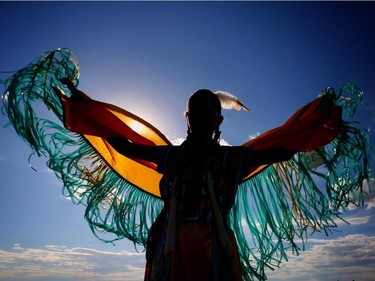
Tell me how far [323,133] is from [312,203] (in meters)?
0.70

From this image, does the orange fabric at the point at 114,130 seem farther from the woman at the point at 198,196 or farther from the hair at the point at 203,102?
the hair at the point at 203,102

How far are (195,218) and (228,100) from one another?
4.11 ft

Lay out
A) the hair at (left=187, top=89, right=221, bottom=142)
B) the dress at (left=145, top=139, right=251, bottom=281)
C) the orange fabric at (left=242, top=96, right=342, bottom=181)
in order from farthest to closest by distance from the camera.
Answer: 1. the orange fabric at (left=242, top=96, right=342, bottom=181)
2. the hair at (left=187, top=89, right=221, bottom=142)
3. the dress at (left=145, top=139, right=251, bottom=281)

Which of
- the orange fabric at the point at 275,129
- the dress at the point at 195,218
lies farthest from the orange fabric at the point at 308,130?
the dress at the point at 195,218

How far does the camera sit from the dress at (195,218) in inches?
77.3

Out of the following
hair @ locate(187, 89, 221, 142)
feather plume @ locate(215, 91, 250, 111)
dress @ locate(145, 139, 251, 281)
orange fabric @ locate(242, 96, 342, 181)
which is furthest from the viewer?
feather plume @ locate(215, 91, 250, 111)

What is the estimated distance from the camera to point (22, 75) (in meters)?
2.96

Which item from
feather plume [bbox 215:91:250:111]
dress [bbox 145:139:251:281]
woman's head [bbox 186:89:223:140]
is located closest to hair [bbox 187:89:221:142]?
woman's head [bbox 186:89:223:140]

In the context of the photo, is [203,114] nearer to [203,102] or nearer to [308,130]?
[203,102]

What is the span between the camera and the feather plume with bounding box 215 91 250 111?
9.78ft

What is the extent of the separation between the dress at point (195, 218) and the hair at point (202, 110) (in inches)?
4.8

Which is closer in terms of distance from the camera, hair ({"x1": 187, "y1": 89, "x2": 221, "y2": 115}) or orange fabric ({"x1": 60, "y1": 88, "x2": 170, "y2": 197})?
hair ({"x1": 187, "y1": 89, "x2": 221, "y2": 115})

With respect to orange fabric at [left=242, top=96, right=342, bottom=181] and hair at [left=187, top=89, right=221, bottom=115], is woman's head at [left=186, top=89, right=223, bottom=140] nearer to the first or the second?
hair at [left=187, top=89, right=221, bottom=115]

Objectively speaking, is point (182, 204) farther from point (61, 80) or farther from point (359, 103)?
point (359, 103)
